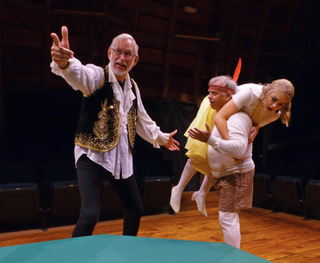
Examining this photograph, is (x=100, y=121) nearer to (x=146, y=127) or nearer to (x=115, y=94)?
(x=115, y=94)

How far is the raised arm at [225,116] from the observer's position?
6.72ft

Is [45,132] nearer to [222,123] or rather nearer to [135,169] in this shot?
[135,169]

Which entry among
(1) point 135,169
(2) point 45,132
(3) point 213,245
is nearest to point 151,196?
(1) point 135,169

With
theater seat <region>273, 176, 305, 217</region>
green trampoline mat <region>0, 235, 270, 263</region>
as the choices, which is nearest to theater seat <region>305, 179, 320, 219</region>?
theater seat <region>273, 176, 305, 217</region>

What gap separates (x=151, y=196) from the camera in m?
4.79

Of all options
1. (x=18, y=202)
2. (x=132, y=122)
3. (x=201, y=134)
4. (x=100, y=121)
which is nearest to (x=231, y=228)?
(x=201, y=134)

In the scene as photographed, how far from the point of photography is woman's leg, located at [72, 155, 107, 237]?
A: 1800mm

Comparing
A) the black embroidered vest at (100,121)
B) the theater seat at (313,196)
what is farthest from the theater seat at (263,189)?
the black embroidered vest at (100,121)

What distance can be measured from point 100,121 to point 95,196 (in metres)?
0.43

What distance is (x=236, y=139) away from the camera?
6.70 feet

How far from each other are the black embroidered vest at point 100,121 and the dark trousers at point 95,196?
A: 0.11 meters

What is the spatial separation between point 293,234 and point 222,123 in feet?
9.07

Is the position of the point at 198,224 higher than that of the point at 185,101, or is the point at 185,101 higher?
the point at 185,101

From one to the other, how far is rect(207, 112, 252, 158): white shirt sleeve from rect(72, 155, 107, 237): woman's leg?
692 mm
